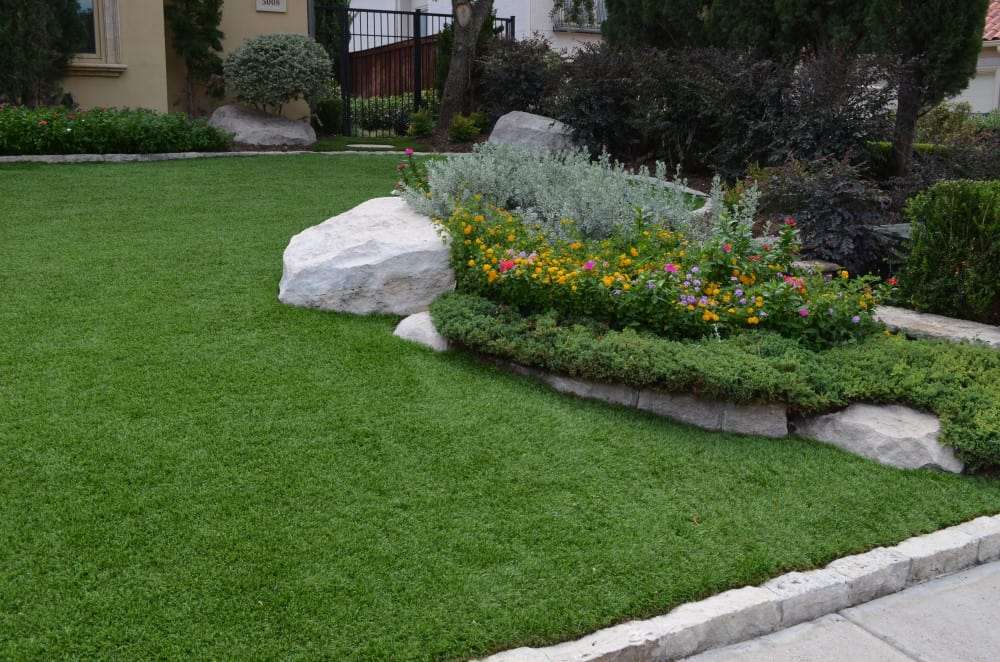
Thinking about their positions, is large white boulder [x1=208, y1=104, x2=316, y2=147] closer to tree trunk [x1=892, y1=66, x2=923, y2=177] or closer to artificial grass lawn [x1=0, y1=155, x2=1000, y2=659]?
artificial grass lawn [x1=0, y1=155, x2=1000, y2=659]

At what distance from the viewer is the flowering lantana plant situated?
532cm

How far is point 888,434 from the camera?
462 cm

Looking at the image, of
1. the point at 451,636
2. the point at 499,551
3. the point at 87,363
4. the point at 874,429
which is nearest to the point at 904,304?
the point at 874,429

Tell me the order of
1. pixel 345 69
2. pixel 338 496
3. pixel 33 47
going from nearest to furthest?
1. pixel 338 496
2. pixel 33 47
3. pixel 345 69

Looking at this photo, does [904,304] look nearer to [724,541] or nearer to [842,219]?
[842,219]

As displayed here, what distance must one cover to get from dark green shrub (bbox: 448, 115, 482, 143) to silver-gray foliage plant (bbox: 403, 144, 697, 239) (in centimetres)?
627

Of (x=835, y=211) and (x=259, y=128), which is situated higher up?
(x=259, y=128)

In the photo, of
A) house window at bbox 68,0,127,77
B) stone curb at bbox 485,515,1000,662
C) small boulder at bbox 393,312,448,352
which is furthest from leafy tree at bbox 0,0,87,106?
stone curb at bbox 485,515,1000,662

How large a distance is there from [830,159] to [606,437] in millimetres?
5676

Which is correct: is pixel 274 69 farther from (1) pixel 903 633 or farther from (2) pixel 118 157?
(1) pixel 903 633

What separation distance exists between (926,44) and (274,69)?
8566mm

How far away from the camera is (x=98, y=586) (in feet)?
10.6

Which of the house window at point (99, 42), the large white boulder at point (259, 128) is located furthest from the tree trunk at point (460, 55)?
the house window at point (99, 42)

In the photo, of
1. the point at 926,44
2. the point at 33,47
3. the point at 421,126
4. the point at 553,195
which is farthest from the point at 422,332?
the point at 421,126
